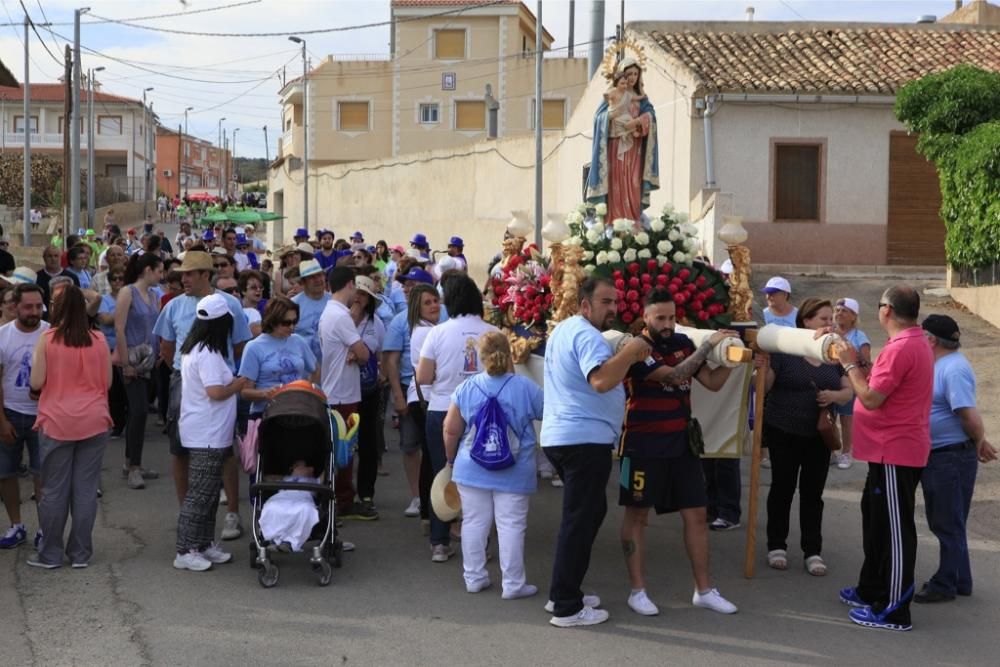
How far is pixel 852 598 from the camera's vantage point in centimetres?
726

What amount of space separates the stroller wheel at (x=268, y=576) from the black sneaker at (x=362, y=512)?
1.75 meters

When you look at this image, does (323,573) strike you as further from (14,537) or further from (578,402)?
(14,537)

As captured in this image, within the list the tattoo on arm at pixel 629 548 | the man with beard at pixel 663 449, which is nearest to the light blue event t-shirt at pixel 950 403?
the man with beard at pixel 663 449

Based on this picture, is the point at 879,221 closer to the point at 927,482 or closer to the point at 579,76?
the point at 927,482

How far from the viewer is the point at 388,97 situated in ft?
199

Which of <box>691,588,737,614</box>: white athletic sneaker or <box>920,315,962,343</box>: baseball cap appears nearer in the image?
<box>691,588,737,614</box>: white athletic sneaker

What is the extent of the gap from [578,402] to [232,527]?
3131 millimetres

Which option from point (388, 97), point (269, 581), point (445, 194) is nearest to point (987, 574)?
point (269, 581)

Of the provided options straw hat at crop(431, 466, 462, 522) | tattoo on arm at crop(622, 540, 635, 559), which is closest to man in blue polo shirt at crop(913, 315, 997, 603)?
tattoo on arm at crop(622, 540, 635, 559)

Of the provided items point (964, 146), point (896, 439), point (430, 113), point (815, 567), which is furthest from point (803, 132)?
point (430, 113)

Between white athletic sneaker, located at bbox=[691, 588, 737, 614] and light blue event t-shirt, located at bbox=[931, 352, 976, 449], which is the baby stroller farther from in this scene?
light blue event t-shirt, located at bbox=[931, 352, 976, 449]

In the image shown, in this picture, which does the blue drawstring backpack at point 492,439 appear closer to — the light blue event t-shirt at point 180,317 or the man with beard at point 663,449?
the man with beard at point 663,449

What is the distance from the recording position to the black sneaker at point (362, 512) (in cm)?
926

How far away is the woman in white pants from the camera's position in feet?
23.9
